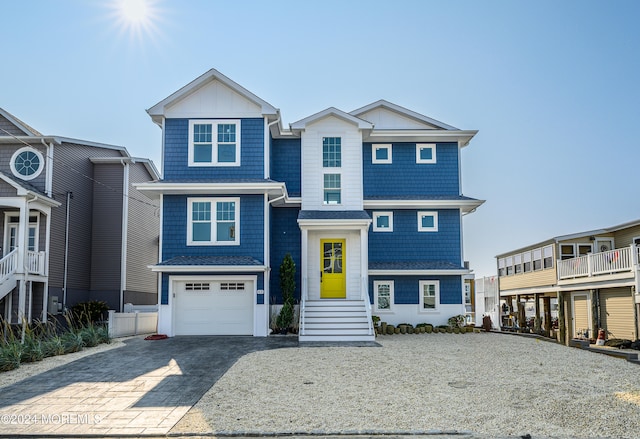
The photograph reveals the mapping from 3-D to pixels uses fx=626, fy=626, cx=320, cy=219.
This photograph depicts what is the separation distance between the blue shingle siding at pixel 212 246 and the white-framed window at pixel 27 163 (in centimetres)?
588

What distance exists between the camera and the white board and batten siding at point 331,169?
75.7 ft

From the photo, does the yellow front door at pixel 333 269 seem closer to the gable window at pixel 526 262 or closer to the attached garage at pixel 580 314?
the attached garage at pixel 580 314

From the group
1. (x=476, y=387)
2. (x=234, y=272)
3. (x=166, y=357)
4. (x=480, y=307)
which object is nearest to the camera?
(x=476, y=387)

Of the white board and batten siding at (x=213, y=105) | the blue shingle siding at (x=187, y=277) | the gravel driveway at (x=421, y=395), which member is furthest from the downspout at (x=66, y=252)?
the gravel driveway at (x=421, y=395)

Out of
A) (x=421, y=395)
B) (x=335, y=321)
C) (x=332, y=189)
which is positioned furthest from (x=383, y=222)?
(x=421, y=395)

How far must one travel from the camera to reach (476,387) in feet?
38.0

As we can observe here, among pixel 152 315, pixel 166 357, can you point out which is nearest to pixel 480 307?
pixel 152 315

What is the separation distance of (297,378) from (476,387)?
11.4ft

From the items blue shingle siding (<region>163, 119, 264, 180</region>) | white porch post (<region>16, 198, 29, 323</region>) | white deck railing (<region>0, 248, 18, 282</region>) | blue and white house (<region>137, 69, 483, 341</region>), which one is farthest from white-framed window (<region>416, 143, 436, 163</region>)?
white deck railing (<region>0, 248, 18, 282</region>)

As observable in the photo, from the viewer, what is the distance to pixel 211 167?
833 inches

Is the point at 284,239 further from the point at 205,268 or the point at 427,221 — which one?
the point at 427,221

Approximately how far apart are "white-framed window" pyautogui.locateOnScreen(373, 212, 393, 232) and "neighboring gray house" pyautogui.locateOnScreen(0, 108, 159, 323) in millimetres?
10371

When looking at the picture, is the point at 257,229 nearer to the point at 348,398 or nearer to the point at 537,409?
the point at 348,398

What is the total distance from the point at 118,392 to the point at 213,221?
9860 mm
